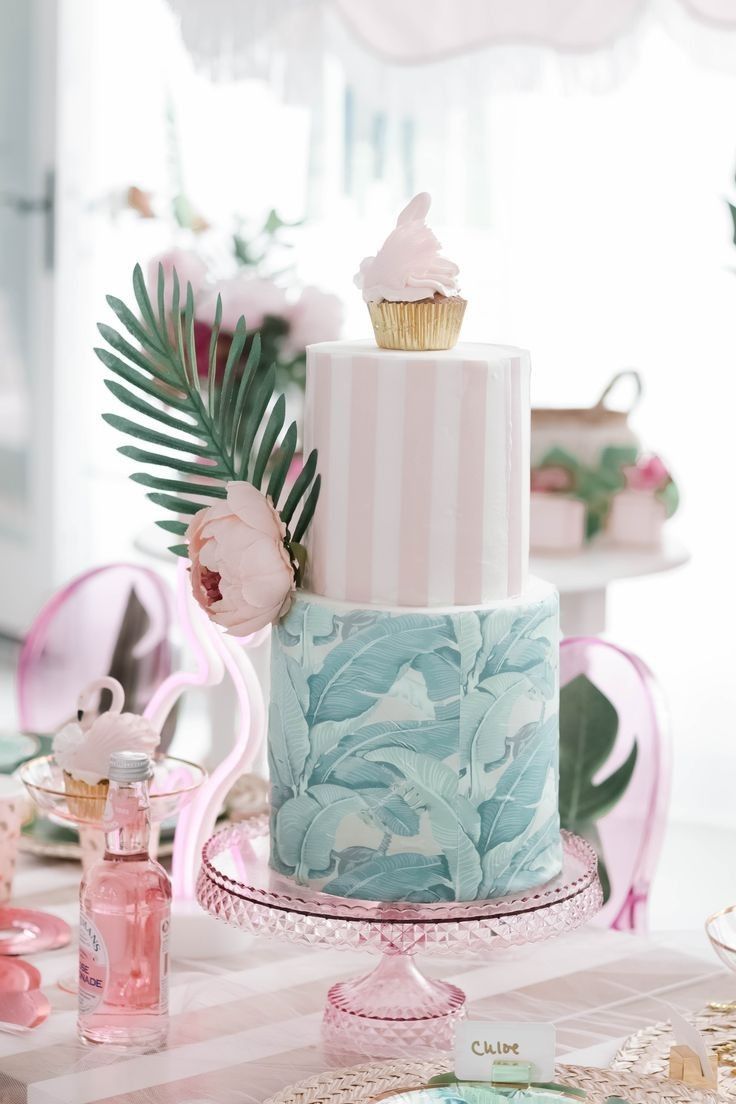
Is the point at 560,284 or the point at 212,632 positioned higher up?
the point at 560,284

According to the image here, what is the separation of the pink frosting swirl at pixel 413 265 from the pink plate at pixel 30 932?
0.62 meters

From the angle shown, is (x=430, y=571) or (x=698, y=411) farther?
(x=698, y=411)

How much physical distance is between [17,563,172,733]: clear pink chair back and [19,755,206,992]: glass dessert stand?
1.40 feet

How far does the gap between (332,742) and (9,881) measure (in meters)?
0.42

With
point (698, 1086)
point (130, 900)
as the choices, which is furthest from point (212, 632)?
point (698, 1086)

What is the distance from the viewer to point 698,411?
3145 mm

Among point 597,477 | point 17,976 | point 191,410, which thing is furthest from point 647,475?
point 17,976

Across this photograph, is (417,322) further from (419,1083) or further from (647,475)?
(647,475)

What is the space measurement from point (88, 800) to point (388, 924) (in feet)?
1.01

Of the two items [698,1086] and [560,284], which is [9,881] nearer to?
[698,1086]

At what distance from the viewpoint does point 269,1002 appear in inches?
50.0

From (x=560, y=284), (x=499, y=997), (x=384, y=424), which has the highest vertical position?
(x=560, y=284)

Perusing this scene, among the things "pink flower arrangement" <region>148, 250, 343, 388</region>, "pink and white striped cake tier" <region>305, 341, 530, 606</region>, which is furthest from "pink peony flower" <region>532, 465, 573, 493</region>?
"pink and white striped cake tier" <region>305, 341, 530, 606</region>

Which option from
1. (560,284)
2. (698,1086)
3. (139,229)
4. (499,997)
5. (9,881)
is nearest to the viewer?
(698,1086)
